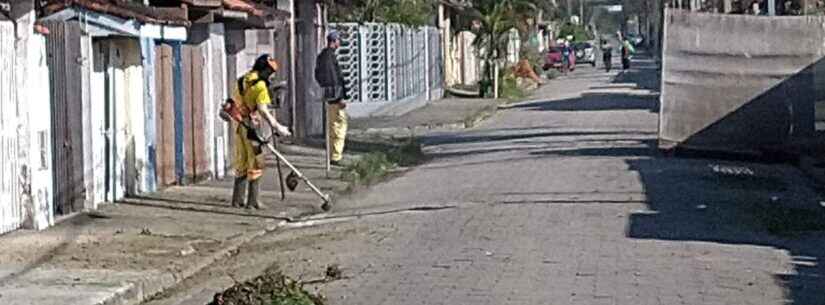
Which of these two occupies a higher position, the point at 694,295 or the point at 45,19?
the point at 45,19

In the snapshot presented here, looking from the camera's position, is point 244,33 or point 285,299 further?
point 244,33

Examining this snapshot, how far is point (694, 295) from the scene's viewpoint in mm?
11859

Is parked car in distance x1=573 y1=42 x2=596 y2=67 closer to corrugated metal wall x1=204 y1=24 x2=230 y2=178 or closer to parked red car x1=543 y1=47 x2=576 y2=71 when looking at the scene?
parked red car x1=543 y1=47 x2=576 y2=71

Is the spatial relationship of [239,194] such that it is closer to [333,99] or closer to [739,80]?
[333,99]

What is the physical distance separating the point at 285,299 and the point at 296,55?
2123cm

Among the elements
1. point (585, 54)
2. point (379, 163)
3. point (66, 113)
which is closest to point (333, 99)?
point (379, 163)

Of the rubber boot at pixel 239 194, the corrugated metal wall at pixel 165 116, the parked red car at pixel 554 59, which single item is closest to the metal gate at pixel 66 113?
the rubber boot at pixel 239 194

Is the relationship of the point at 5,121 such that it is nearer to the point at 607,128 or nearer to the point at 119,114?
the point at 119,114

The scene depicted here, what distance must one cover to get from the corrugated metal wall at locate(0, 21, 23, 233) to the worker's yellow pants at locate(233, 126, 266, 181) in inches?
119

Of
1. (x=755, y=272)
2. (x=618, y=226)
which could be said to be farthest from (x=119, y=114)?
(x=755, y=272)

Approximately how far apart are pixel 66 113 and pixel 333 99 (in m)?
8.35

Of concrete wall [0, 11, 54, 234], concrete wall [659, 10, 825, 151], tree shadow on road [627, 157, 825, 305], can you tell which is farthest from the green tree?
concrete wall [0, 11, 54, 234]

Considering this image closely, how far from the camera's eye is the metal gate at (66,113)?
17.2 metres

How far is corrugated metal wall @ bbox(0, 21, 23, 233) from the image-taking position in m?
16.0
